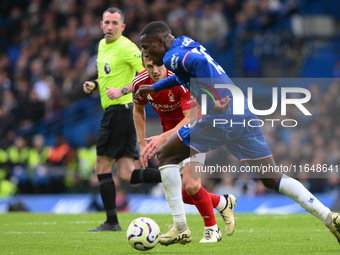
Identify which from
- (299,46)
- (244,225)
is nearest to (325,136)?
(299,46)

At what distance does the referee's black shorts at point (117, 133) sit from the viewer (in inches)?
372

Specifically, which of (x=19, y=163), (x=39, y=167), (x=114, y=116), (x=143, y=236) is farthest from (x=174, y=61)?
(x=19, y=163)

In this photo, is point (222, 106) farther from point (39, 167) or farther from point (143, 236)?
point (39, 167)

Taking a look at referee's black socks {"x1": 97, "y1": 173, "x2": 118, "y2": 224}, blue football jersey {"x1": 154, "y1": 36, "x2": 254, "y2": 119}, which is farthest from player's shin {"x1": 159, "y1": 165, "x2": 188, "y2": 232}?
referee's black socks {"x1": 97, "y1": 173, "x2": 118, "y2": 224}

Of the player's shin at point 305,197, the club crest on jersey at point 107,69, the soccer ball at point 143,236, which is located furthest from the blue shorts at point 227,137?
the club crest on jersey at point 107,69

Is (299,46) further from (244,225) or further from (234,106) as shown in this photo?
(234,106)

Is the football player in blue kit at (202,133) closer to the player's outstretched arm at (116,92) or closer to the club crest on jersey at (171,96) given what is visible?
the club crest on jersey at (171,96)

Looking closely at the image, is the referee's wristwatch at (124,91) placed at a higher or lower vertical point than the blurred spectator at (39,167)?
higher

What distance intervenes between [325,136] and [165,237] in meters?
9.83

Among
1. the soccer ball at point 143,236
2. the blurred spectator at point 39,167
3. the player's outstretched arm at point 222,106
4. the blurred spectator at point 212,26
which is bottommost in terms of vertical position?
the blurred spectator at point 39,167

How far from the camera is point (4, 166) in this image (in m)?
18.5

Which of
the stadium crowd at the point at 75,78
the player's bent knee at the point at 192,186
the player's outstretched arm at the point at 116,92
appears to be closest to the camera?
the player's bent knee at the point at 192,186

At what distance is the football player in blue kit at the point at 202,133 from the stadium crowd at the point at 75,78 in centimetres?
831

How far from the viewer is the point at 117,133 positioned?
947 centimetres
